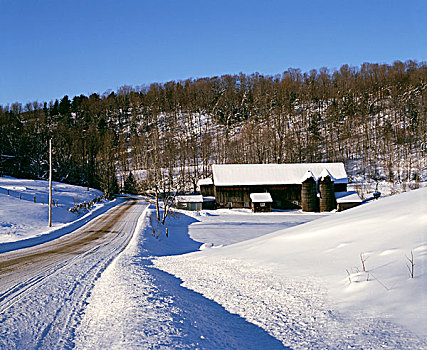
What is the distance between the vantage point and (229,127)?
92.6m

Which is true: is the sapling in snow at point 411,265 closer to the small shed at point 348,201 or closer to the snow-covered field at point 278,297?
the snow-covered field at point 278,297

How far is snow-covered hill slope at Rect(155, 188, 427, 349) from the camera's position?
Result: 4.38 m

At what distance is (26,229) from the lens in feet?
74.4

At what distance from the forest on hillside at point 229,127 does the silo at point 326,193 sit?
19732mm

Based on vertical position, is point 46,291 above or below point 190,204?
above

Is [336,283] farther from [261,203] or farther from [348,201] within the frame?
[348,201]

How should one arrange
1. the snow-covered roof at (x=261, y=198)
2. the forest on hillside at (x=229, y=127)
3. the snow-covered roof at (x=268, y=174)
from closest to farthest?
the snow-covered roof at (x=261, y=198) → the snow-covered roof at (x=268, y=174) → the forest on hillside at (x=229, y=127)

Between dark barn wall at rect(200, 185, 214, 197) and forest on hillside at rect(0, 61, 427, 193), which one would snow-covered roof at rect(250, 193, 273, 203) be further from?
forest on hillside at rect(0, 61, 427, 193)

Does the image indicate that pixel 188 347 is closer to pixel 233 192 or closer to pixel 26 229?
pixel 26 229

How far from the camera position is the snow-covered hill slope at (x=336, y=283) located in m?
4.38

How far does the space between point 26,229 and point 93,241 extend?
687 centimetres

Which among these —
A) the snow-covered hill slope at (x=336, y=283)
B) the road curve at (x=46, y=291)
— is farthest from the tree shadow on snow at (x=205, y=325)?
the road curve at (x=46, y=291)

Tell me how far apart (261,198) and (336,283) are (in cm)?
4209

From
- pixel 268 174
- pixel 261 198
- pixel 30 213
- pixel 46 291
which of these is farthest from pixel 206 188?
pixel 46 291
